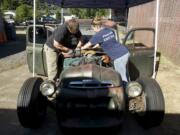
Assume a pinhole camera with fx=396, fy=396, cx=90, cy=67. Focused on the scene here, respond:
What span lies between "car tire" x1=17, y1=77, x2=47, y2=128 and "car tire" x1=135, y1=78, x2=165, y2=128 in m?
1.76

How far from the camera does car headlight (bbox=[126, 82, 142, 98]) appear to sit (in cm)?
646

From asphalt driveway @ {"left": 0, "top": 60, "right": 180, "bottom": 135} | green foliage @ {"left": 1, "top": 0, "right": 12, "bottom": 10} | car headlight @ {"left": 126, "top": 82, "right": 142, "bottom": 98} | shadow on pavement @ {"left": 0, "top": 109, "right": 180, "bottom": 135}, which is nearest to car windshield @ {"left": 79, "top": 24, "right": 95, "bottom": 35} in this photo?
asphalt driveway @ {"left": 0, "top": 60, "right": 180, "bottom": 135}

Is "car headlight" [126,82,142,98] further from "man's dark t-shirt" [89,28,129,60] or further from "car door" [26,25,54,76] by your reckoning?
"car door" [26,25,54,76]

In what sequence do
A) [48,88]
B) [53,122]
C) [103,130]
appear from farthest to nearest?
[53,122], [48,88], [103,130]

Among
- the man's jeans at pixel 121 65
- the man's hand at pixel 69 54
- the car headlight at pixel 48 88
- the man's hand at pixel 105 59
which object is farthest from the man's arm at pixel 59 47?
the car headlight at pixel 48 88

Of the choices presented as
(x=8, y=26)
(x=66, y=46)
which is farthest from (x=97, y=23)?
(x=8, y=26)

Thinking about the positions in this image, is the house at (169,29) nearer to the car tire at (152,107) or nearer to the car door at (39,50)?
the car door at (39,50)

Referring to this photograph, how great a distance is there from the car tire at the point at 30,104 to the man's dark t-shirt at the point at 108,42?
1318 millimetres

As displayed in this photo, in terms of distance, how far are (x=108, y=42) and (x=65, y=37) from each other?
4.23 feet

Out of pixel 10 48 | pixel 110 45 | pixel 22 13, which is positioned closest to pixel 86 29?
pixel 110 45

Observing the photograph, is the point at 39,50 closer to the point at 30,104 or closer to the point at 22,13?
the point at 30,104

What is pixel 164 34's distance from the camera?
14.3 meters

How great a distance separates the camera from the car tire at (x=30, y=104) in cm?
639

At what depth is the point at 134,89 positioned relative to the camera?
6484 millimetres
